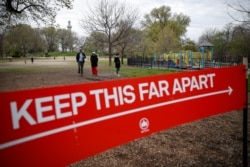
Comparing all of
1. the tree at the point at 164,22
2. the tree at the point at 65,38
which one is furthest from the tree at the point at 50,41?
the tree at the point at 164,22

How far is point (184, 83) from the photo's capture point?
2.78 m

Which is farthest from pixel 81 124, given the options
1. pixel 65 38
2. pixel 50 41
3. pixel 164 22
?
pixel 50 41

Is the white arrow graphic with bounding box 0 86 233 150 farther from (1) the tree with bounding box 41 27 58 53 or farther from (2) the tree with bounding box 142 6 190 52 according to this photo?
(1) the tree with bounding box 41 27 58 53

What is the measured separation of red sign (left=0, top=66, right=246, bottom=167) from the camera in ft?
5.44

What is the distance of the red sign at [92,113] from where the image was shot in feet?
5.44

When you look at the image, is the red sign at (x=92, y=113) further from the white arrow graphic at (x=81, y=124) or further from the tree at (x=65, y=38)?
the tree at (x=65, y=38)

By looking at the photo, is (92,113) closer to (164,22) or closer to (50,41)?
(164,22)

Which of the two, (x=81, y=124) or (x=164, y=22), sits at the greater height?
(x=164, y=22)

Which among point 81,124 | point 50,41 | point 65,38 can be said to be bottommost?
point 81,124

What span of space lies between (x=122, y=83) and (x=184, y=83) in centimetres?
89

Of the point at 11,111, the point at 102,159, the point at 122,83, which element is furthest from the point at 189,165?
the point at 11,111

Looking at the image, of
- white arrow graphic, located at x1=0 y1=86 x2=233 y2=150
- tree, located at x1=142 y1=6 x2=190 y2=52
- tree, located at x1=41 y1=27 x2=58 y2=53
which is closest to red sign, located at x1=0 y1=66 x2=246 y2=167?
white arrow graphic, located at x1=0 y1=86 x2=233 y2=150

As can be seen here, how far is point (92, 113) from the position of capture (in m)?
2.05

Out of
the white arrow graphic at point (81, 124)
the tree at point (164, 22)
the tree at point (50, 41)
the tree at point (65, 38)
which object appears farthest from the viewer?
the tree at point (65, 38)
